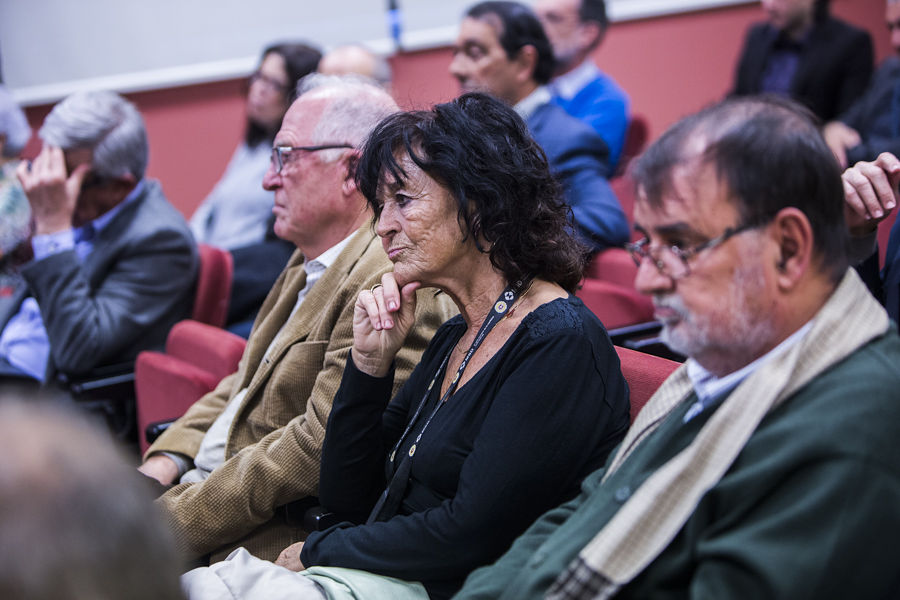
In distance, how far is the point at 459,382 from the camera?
1.71 m

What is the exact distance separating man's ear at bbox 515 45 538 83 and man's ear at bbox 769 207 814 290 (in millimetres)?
2637

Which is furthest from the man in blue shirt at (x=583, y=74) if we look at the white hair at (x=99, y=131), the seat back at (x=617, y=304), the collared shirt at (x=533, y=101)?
the white hair at (x=99, y=131)

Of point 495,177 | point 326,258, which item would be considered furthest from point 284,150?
point 495,177

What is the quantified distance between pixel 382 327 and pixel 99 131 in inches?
67.3

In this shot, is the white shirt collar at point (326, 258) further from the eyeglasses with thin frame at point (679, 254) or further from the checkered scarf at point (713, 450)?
the checkered scarf at point (713, 450)

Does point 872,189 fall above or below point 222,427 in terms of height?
above

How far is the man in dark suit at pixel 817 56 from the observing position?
4664 mm

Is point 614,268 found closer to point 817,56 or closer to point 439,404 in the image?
point 439,404

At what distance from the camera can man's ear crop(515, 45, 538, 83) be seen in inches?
144

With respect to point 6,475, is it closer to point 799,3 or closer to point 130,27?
point 799,3

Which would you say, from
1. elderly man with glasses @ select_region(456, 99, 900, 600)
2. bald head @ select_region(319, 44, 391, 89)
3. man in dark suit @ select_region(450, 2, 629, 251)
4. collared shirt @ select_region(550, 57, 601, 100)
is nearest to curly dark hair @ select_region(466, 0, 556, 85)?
man in dark suit @ select_region(450, 2, 629, 251)

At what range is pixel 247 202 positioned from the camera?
4.34m

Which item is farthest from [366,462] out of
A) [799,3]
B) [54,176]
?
[799,3]

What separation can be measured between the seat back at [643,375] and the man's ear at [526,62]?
215cm
